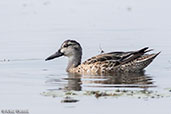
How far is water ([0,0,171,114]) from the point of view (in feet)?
34.7

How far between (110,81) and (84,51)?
4.12m

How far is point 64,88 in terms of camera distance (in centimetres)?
1208

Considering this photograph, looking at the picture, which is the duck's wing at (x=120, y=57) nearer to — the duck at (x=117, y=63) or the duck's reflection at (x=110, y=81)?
the duck at (x=117, y=63)

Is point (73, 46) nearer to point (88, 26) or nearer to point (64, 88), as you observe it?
point (64, 88)

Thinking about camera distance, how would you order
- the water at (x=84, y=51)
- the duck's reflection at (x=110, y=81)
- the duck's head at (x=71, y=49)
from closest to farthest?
the water at (x=84, y=51) → the duck's reflection at (x=110, y=81) → the duck's head at (x=71, y=49)

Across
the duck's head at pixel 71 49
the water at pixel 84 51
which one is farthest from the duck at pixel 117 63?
the duck's head at pixel 71 49

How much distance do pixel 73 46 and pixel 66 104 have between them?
4.83m

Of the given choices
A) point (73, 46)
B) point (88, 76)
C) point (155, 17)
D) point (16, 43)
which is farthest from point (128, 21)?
point (88, 76)

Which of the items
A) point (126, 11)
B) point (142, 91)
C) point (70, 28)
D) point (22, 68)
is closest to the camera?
point (142, 91)

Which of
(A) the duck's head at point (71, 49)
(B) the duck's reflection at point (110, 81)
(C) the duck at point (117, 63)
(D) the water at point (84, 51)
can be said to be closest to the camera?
(D) the water at point (84, 51)

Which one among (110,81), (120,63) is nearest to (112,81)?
(110,81)

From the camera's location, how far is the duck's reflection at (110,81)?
12.2 m

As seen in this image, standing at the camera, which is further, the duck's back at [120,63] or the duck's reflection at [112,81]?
the duck's back at [120,63]

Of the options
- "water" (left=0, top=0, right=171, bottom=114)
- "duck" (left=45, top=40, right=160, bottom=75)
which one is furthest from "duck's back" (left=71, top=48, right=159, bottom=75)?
"water" (left=0, top=0, right=171, bottom=114)
